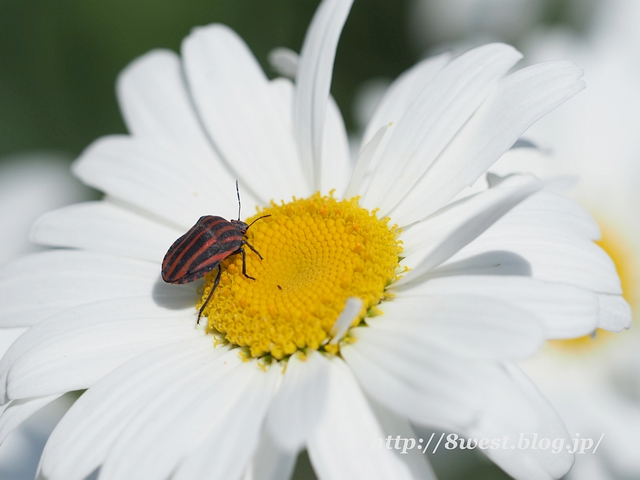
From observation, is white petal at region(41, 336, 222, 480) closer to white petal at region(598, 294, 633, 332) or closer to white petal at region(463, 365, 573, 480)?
white petal at region(463, 365, 573, 480)

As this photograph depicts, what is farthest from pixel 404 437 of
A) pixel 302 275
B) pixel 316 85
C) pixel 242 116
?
pixel 242 116

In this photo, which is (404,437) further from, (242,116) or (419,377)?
(242,116)

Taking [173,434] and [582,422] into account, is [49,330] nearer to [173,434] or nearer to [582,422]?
[173,434]

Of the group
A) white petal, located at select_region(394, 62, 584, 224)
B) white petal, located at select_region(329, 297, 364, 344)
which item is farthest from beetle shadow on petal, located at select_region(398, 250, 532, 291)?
white petal, located at select_region(329, 297, 364, 344)

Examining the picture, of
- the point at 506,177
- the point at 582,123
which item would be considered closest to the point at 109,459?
the point at 506,177

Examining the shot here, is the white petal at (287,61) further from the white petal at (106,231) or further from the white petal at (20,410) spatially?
the white petal at (20,410)

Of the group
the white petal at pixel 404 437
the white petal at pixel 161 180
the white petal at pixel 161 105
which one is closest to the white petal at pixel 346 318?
the white petal at pixel 404 437

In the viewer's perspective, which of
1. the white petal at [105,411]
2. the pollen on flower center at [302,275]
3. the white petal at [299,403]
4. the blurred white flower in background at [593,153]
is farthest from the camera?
the blurred white flower in background at [593,153]
